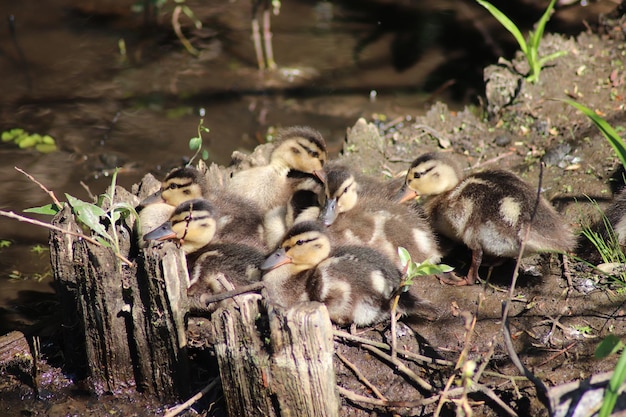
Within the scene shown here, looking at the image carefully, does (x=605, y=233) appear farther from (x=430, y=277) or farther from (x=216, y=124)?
(x=216, y=124)

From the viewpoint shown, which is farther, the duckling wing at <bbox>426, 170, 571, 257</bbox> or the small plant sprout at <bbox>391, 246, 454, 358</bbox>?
the duckling wing at <bbox>426, 170, 571, 257</bbox>

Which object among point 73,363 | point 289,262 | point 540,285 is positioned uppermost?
point 289,262

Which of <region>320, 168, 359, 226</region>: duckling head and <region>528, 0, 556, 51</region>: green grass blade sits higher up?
<region>528, 0, 556, 51</region>: green grass blade

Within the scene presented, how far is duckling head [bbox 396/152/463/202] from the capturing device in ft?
14.9

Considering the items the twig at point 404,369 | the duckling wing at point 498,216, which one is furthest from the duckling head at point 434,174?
the twig at point 404,369

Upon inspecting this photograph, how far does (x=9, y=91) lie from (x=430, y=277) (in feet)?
17.2

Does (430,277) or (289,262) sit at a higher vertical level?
(289,262)

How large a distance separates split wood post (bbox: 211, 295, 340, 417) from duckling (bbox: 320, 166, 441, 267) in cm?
107

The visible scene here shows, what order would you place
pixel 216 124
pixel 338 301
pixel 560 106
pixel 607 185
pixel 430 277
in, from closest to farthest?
pixel 338 301 < pixel 430 277 < pixel 607 185 < pixel 560 106 < pixel 216 124

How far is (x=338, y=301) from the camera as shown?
3.89 metres

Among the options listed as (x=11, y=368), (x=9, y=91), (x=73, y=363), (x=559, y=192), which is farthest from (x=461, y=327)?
(x=9, y=91)

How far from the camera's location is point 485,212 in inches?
165

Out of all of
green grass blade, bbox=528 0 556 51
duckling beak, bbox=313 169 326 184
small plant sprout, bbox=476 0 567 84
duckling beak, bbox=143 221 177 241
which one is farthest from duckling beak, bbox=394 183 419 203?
green grass blade, bbox=528 0 556 51

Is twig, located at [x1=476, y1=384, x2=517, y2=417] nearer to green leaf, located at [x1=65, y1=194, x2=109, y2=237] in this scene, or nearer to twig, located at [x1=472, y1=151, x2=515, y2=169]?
green leaf, located at [x1=65, y1=194, x2=109, y2=237]
